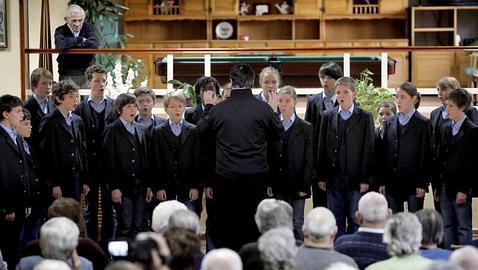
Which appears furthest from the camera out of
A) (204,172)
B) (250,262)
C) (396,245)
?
(204,172)

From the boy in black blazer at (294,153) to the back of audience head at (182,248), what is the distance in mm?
3038

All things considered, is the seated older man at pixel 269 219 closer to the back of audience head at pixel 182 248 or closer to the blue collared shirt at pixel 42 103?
the back of audience head at pixel 182 248

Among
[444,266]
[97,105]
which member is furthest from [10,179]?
[444,266]

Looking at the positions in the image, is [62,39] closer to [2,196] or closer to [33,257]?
[2,196]

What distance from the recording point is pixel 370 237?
495cm

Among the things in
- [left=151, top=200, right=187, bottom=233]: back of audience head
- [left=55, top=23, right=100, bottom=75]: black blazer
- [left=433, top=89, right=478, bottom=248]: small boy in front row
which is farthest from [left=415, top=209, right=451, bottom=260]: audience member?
[left=55, top=23, right=100, bottom=75]: black blazer

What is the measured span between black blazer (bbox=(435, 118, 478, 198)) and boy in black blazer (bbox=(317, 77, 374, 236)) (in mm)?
522

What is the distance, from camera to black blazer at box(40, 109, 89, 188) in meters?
7.14

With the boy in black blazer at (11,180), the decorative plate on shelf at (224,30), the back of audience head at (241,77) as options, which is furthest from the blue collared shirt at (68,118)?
the decorative plate on shelf at (224,30)

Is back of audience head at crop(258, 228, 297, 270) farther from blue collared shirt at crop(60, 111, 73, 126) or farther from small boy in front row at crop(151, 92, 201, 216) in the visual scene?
blue collared shirt at crop(60, 111, 73, 126)

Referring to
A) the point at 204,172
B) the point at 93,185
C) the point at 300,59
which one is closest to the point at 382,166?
the point at 204,172

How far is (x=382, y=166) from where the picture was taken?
7.26m

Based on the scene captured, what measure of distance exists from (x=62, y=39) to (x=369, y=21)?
911 cm

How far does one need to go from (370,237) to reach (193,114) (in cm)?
288
